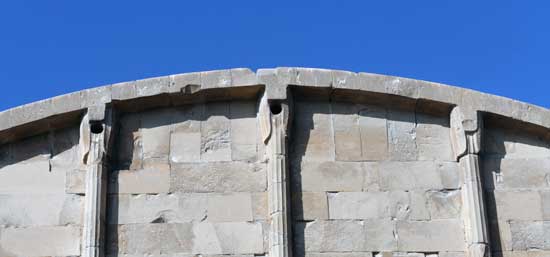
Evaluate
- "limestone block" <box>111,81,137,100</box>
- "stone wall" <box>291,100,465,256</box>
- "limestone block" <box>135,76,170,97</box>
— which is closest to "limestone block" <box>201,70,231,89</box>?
"limestone block" <box>135,76,170,97</box>

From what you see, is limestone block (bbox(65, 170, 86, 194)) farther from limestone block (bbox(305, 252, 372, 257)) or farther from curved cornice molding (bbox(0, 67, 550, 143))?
limestone block (bbox(305, 252, 372, 257))

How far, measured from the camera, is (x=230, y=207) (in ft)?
45.9

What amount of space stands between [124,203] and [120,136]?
1013 millimetres

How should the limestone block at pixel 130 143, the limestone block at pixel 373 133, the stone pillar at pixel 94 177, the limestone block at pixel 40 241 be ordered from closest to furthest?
the stone pillar at pixel 94 177 → the limestone block at pixel 40 241 → the limestone block at pixel 130 143 → the limestone block at pixel 373 133

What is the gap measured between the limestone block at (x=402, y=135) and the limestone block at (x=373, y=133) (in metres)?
0.08

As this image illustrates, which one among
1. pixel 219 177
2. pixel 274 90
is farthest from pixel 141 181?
pixel 274 90

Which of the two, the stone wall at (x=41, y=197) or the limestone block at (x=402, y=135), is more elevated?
the limestone block at (x=402, y=135)

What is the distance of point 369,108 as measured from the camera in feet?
48.4

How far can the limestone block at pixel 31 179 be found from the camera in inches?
555

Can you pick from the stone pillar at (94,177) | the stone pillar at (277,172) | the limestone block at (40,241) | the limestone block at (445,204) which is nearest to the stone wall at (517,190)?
the limestone block at (445,204)

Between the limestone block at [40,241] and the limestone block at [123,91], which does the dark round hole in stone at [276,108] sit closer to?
the limestone block at [123,91]

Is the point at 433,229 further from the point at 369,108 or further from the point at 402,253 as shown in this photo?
the point at 369,108

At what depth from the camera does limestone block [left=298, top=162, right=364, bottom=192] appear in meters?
14.1

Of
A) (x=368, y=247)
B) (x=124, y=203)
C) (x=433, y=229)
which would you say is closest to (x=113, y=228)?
(x=124, y=203)
